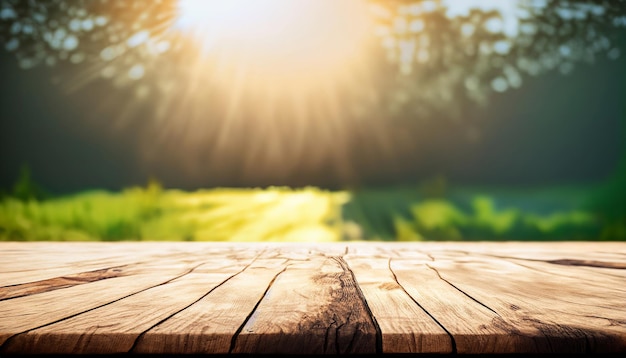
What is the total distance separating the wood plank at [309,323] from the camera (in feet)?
1.56

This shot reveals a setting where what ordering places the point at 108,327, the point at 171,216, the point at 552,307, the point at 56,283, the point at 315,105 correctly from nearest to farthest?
the point at 108,327 → the point at 552,307 → the point at 56,283 → the point at 171,216 → the point at 315,105

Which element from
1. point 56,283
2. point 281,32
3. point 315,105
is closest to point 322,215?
point 315,105

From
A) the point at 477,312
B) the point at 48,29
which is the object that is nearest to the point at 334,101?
the point at 48,29

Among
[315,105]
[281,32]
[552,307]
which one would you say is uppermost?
[281,32]

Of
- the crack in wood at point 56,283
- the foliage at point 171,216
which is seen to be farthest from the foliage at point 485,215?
the crack in wood at point 56,283

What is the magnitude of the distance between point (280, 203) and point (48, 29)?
1.76m

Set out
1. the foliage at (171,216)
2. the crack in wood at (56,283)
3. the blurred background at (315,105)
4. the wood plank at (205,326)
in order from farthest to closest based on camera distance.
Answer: the blurred background at (315,105) < the foliage at (171,216) < the crack in wood at (56,283) < the wood plank at (205,326)

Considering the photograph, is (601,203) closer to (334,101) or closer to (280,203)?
(334,101)

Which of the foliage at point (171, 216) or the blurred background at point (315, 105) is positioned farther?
the blurred background at point (315, 105)

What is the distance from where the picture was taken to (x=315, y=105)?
8.62ft

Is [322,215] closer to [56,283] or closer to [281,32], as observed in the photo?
[281,32]

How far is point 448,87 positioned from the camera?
2.61 meters

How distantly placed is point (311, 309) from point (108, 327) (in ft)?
0.82

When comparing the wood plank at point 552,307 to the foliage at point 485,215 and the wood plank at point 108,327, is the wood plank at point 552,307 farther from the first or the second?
the foliage at point 485,215
